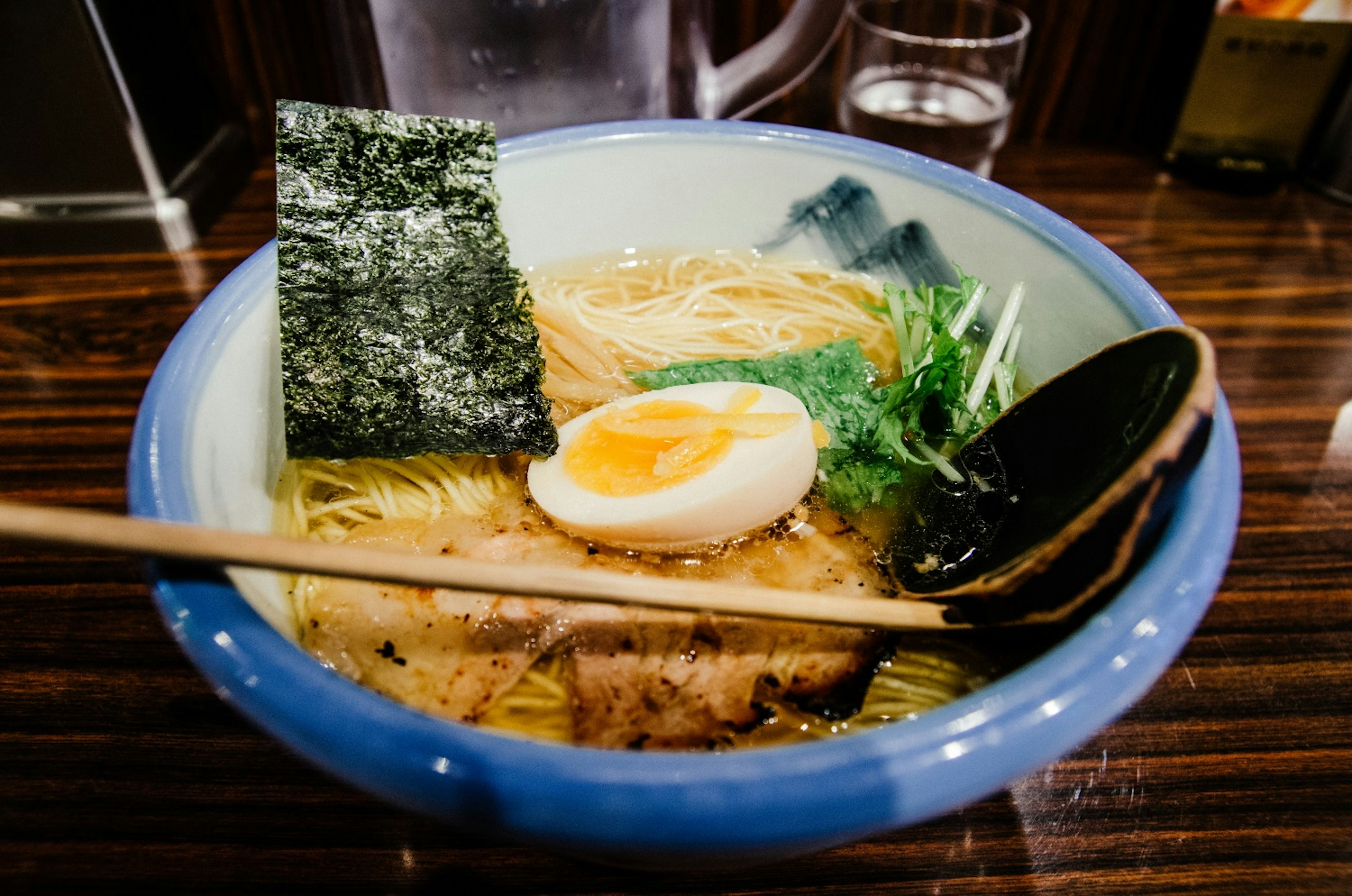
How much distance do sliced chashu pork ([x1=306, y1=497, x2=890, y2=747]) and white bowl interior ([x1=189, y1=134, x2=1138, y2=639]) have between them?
12 cm

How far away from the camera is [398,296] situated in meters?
1.13

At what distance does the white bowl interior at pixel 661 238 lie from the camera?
99 cm

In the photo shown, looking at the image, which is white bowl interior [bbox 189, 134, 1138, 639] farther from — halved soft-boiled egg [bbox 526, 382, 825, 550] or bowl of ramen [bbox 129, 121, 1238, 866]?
halved soft-boiled egg [bbox 526, 382, 825, 550]

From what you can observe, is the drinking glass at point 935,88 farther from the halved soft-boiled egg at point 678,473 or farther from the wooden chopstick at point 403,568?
the wooden chopstick at point 403,568

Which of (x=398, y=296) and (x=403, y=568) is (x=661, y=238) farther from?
(x=403, y=568)

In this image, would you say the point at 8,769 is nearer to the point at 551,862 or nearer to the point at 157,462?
the point at 157,462

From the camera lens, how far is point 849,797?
578mm

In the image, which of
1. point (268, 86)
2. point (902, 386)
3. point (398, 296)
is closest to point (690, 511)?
point (902, 386)

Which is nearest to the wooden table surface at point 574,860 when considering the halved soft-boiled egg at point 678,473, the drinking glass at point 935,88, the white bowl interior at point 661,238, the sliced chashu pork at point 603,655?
the sliced chashu pork at point 603,655

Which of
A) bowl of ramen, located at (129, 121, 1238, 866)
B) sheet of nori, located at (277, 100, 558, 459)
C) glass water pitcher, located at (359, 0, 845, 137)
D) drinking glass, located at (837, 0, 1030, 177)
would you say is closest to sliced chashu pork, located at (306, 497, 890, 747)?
bowl of ramen, located at (129, 121, 1238, 866)

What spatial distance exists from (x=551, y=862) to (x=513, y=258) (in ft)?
3.94

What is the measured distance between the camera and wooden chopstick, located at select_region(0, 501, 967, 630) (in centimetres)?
63

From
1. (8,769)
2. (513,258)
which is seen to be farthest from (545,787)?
(513,258)

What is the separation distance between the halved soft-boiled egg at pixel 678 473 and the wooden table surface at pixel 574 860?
44cm
